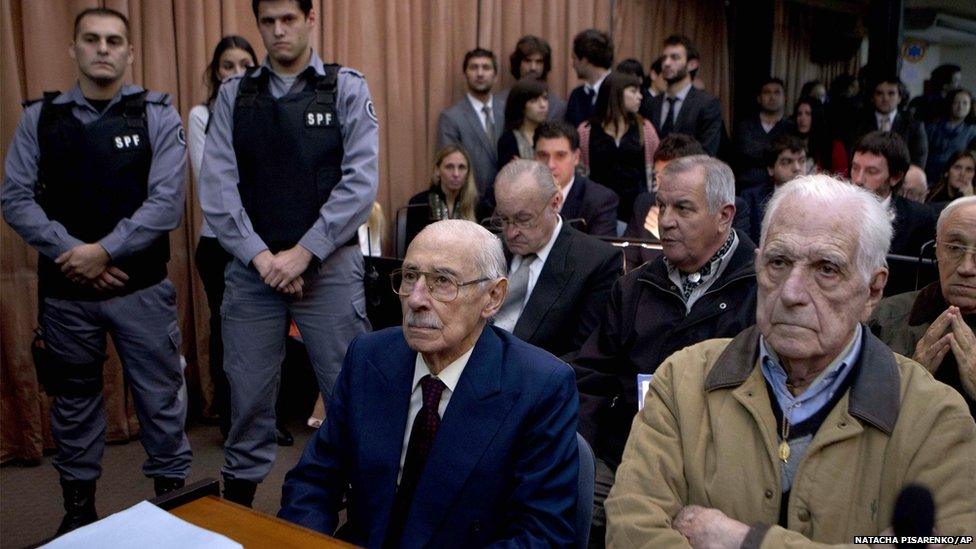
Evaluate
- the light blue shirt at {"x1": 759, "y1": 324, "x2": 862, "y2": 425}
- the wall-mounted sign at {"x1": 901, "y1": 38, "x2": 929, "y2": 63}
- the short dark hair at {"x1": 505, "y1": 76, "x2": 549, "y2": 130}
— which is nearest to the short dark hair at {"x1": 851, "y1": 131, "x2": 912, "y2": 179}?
the short dark hair at {"x1": 505, "y1": 76, "x2": 549, "y2": 130}

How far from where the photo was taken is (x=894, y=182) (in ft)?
13.1

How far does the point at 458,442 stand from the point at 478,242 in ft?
1.46

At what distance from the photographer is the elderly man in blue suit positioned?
5.81 ft

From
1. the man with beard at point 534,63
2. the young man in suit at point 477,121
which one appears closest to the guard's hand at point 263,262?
the young man in suit at point 477,121

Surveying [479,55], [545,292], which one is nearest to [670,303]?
[545,292]

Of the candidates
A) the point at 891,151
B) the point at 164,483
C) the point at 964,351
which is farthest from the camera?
the point at 891,151

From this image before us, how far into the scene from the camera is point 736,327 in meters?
2.39

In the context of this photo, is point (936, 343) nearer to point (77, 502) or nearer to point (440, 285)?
point (440, 285)

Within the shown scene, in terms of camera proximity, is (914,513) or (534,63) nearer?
(914,513)

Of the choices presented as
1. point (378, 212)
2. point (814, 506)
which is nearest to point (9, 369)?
point (378, 212)

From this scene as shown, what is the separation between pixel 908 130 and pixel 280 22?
18.6 feet

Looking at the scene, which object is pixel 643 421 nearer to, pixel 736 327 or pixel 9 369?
pixel 736 327

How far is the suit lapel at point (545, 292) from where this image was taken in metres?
2.91

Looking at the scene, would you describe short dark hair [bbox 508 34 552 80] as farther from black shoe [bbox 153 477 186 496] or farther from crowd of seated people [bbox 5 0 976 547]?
black shoe [bbox 153 477 186 496]
